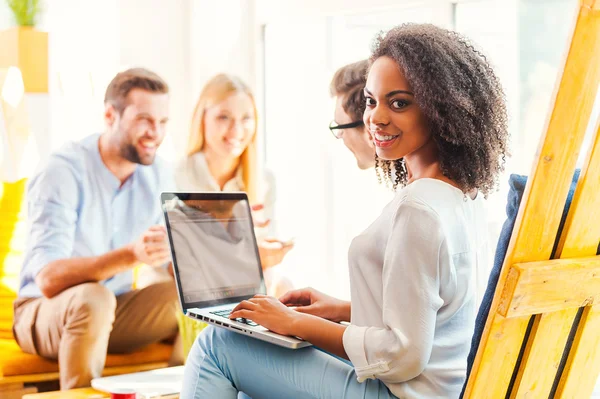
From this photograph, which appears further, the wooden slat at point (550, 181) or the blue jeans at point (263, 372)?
the blue jeans at point (263, 372)

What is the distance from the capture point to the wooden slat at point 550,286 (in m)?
1.12

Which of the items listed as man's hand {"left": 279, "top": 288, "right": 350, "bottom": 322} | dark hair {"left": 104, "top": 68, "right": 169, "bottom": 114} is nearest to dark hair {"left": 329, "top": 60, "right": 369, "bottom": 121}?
dark hair {"left": 104, "top": 68, "right": 169, "bottom": 114}

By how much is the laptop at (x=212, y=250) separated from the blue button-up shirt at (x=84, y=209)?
0.90 metres

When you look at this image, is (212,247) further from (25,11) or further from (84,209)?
(25,11)

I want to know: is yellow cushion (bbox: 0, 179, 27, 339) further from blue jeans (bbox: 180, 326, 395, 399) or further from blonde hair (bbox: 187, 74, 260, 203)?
blue jeans (bbox: 180, 326, 395, 399)

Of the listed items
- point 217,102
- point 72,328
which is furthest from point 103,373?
point 217,102

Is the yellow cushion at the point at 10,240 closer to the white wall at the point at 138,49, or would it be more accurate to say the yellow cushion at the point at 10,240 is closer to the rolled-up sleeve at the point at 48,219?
the rolled-up sleeve at the point at 48,219

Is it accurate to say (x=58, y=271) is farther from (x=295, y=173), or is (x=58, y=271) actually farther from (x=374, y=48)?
(x=374, y=48)

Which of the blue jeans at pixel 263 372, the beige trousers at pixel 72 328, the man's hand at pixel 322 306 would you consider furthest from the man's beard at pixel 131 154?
the blue jeans at pixel 263 372

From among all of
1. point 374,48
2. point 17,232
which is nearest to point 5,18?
point 17,232

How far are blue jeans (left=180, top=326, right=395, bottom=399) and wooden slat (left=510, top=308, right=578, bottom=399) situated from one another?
231 millimetres

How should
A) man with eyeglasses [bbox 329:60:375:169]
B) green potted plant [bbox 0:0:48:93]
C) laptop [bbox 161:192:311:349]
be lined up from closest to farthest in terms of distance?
laptop [bbox 161:192:311:349] → man with eyeglasses [bbox 329:60:375:169] → green potted plant [bbox 0:0:48:93]

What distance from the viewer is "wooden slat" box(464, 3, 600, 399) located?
1.11m

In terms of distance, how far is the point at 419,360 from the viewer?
1.21 meters
